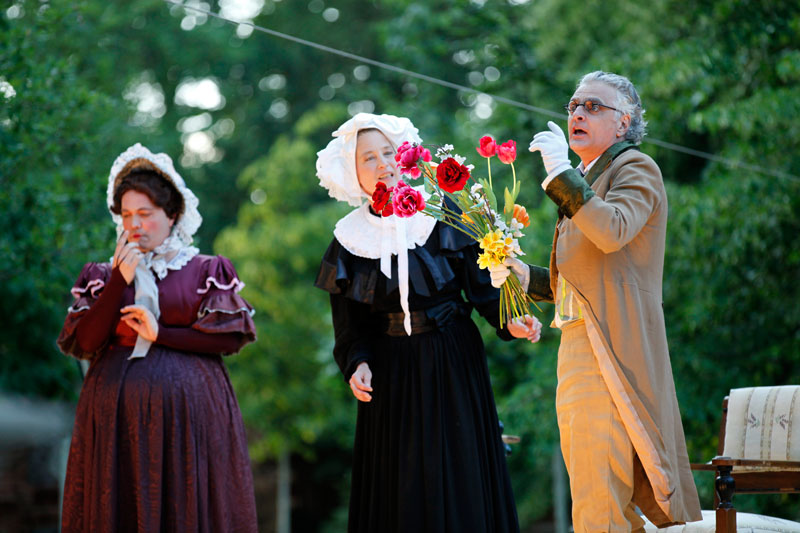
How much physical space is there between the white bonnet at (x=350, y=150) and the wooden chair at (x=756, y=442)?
1.67m

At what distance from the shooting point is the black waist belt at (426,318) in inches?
139

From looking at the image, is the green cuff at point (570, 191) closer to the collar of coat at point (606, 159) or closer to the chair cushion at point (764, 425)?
the collar of coat at point (606, 159)

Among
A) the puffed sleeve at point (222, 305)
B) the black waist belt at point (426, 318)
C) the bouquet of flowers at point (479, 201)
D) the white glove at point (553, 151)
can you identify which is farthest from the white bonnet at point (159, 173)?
the white glove at point (553, 151)

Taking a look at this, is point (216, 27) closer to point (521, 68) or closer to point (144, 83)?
point (144, 83)

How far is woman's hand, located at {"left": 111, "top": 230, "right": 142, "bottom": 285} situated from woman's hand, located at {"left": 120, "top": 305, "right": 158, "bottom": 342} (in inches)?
4.6

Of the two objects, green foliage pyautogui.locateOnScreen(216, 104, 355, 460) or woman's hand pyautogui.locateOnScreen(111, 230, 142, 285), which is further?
green foliage pyautogui.locateOnScreen(216, 104, 355, 460)

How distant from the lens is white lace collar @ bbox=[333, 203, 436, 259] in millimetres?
3582

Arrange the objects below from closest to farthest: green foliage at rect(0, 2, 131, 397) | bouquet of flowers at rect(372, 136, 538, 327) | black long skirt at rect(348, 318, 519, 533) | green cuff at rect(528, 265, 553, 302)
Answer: bouquet of flowers at rect(372, 136, 538, 327)
green cuff at rect(528, 265, 553, 302)
black long skirt at rect(348, 318, 519, 533)
green foliage at rect(0, 2, 131, 397)

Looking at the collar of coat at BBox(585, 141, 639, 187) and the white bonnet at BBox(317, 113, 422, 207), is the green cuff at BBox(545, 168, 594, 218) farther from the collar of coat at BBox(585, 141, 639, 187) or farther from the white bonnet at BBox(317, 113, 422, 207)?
the white bonnet at BBox(317, 113, 422, 207)

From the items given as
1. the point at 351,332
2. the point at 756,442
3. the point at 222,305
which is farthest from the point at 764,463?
the point at 222,305

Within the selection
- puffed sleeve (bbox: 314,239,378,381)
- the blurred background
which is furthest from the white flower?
the blurred background

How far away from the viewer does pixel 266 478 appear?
576 inches

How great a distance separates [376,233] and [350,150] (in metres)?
0.33

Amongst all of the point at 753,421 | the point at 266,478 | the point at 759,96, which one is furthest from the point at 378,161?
the point at 266,478
